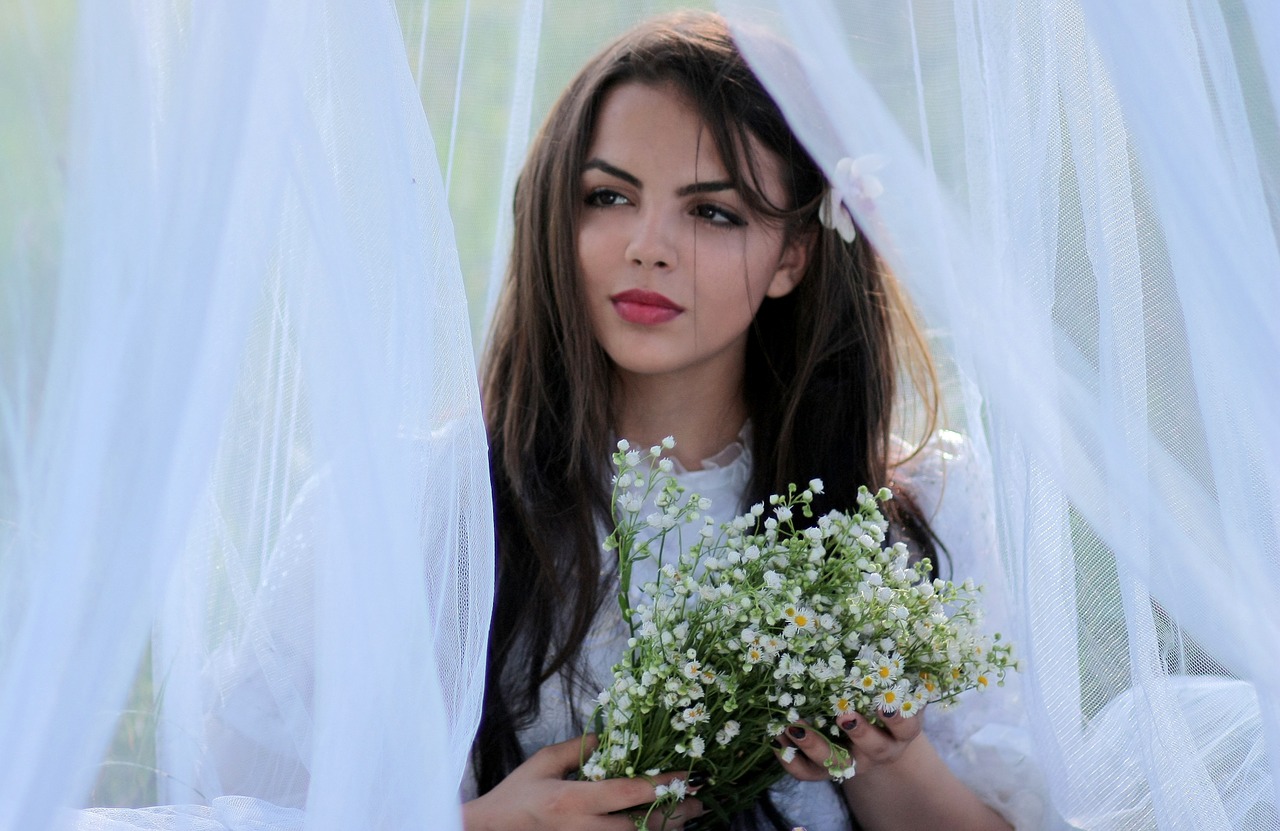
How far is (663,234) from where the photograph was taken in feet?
5.28

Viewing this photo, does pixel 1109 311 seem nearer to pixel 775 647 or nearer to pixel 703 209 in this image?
pixel 775 647

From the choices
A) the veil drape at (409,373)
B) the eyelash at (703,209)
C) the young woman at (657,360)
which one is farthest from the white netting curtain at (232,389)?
the eyelash at (703,209)

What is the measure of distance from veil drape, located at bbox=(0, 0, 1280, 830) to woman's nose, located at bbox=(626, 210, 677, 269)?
27cm

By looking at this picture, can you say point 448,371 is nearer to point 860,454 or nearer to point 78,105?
point 78,105

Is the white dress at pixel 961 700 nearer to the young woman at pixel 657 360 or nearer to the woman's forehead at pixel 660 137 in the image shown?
the young woman at pixel 657 360

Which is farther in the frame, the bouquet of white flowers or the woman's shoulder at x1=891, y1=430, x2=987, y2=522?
the woman's shoulder at x1=891, y1=430, x2=987, y2=522

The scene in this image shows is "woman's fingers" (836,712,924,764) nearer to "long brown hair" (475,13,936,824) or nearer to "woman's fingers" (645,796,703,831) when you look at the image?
"woman's fingers" (645,796,703,831)

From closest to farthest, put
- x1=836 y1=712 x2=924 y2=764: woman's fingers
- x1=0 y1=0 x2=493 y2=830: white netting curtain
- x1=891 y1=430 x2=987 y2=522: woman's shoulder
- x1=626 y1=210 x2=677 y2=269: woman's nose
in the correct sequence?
1. x1=0 y1=0 x2=493 y2=830: white netting curtain
2. x1=836 y1=712 x2=924 y2=764: woman's fingers
3. x1=626 y1=210 x2=677 y2=269: woman's nose
4. x1=891 y1=430 x2=987 y2=522: woman's shoulder

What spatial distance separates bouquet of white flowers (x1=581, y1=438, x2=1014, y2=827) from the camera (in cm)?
123

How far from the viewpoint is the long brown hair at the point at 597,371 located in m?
1.65

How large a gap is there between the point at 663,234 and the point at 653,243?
19 millimetres

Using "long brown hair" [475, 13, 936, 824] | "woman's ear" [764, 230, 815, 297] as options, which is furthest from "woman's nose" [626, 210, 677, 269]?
"woman's ear" [764, 230, 815, 297]

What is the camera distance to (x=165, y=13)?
95cm

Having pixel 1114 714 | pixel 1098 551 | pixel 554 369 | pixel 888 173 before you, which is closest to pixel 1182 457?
pixel 1098 551
